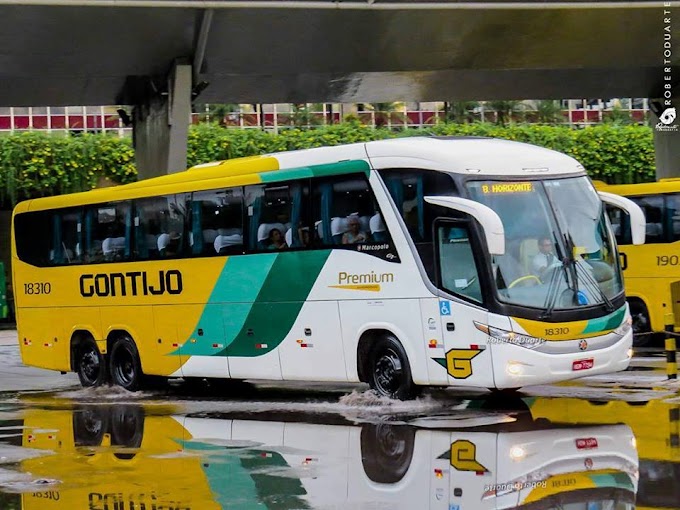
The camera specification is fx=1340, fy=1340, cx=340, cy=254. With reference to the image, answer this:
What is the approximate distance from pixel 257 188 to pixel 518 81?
53.9ft

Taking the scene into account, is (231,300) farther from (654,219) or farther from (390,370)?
(654,219)

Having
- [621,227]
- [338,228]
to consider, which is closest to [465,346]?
[338,228]

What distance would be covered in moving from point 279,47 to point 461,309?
43.8 feet

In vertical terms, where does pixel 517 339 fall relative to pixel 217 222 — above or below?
below

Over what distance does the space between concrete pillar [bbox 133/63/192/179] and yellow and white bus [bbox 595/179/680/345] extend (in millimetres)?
8790

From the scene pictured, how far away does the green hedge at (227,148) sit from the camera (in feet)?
141

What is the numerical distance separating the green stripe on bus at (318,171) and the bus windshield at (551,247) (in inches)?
68.6

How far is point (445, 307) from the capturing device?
615 inches

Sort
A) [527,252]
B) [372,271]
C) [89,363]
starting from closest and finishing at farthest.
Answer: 1. [527,252]
2. [372,271]
3. [89,363]

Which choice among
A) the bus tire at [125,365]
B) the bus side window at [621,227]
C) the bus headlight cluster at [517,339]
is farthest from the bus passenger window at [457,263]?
the bus side window at [621,227]

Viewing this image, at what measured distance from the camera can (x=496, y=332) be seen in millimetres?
15086

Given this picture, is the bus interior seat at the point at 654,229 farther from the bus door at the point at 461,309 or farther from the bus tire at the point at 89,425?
the bus tire at the point at 89,425

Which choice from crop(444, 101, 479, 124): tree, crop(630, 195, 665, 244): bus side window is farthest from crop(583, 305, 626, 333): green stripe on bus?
crop(444, 101, 479, 124): tree

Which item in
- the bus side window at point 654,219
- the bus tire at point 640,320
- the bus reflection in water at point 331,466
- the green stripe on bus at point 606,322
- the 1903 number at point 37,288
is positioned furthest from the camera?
the bus tire at point 640,320
